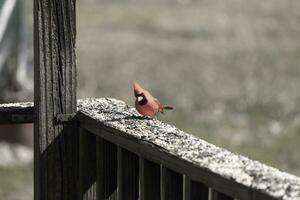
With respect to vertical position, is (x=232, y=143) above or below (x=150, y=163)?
below

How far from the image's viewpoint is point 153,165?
2219 millimetres

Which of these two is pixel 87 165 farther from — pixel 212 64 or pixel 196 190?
pixel 212 64

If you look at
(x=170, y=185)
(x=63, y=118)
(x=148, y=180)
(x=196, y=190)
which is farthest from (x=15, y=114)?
(x=196, y=190)

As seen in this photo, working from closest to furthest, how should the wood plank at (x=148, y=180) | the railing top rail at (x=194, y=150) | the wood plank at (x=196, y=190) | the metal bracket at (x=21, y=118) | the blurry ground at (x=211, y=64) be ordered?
the railing top rail at (x=194, y=150)
the wood plank at (x=196, y=190)
the wood plank at (x=148, y=180)
the metal bracket at (x=21, y=118)
the blurry ground at (x=211, y=64)

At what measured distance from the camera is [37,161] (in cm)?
260

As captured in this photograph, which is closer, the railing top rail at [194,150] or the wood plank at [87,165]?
the railing top rail at [194,150]

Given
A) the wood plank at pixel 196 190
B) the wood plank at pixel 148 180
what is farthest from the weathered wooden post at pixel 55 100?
the wood plank at pixel 196 190

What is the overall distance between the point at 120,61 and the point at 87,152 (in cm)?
820

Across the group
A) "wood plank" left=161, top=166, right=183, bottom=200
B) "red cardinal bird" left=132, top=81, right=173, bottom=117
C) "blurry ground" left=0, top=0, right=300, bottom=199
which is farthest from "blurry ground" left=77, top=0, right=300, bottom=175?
"wood plank" left=161, top=166, right=183, bottom=200

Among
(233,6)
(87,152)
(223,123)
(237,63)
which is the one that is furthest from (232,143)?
(233,6)

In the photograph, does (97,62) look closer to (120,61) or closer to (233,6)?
(120,61)

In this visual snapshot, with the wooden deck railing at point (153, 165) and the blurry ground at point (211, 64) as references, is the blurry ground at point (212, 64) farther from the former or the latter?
the wooden deck railing at point (153, 165)

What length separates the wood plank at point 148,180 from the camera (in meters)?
2.22

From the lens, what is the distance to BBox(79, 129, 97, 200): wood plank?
260 cm
